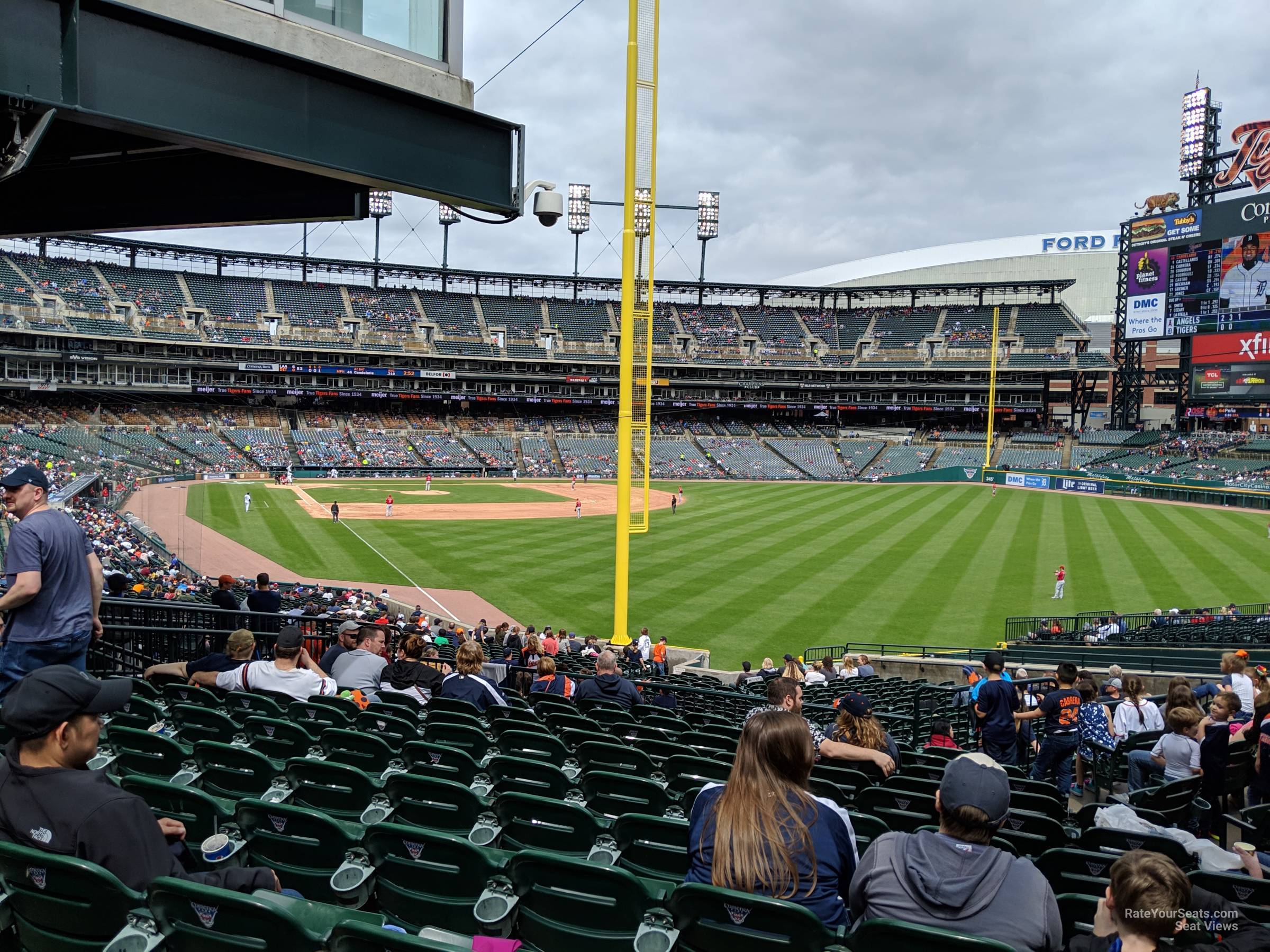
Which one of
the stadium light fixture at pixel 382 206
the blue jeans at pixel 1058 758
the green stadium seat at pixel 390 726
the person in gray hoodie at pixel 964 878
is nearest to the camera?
the person in gray hoodie at pixel 964 878

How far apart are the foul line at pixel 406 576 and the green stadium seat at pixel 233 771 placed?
63.5 ft

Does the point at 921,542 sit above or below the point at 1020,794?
below

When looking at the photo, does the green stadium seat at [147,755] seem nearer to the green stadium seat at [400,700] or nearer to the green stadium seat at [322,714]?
the green stadium seat at [322,714]

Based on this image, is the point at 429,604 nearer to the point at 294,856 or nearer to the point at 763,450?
the point at 294,856

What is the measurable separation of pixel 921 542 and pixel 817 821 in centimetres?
3624

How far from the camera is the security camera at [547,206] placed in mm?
7281

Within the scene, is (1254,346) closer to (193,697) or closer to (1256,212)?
(1256,212)

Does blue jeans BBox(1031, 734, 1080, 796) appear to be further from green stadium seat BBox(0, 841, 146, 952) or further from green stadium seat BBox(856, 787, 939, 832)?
green stadium seat BBox(0, 841, 146, 952)

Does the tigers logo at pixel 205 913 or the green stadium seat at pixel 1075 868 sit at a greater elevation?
the tigers logo at pixel 205 913

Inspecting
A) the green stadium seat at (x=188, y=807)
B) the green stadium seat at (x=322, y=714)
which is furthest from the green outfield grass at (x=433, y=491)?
the green stadium seat at (x=188, y=807)

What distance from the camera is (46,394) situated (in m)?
68.4

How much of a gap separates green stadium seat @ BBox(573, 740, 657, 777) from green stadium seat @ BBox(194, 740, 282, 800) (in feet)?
6.90

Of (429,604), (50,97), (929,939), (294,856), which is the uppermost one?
(50,97)

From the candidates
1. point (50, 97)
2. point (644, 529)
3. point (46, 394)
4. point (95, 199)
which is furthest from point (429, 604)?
point (46, 394)
